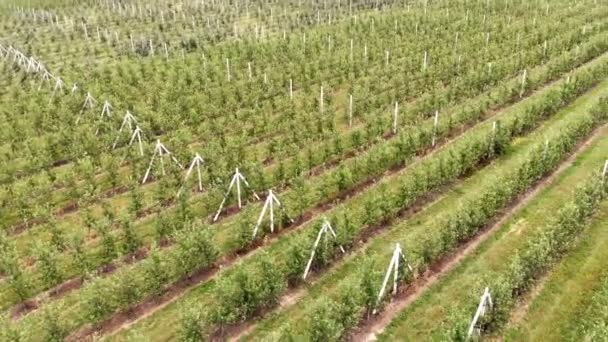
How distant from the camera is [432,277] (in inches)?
609

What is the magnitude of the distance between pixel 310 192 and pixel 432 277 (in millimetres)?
5632

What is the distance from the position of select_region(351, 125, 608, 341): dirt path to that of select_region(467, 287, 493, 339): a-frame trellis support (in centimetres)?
241

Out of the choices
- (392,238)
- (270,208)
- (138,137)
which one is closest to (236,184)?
(270,208)

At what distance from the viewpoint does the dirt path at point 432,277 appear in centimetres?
1373

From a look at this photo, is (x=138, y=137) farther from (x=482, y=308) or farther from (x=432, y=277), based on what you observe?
(x=482, y=308)

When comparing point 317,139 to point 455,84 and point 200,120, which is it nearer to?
point 200,120

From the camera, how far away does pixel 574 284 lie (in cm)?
1488

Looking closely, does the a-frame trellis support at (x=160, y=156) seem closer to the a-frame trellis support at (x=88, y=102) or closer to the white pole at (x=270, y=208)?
the white pole at (x=270, y=208)

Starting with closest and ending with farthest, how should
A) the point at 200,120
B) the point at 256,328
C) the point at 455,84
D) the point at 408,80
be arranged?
the point at 256,328
the point at 200,120
the point at 455,84
the point at 408,80

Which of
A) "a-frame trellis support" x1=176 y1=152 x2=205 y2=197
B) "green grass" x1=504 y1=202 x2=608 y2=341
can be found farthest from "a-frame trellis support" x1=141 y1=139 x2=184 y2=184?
"green grass" x1=504 y1=202 x2=608 y2=341

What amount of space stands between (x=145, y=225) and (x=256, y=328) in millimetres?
6552


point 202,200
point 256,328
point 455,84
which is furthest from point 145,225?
point 455,84

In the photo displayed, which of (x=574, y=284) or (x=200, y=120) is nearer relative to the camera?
(x=574, y=284)

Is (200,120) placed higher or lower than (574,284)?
higher
